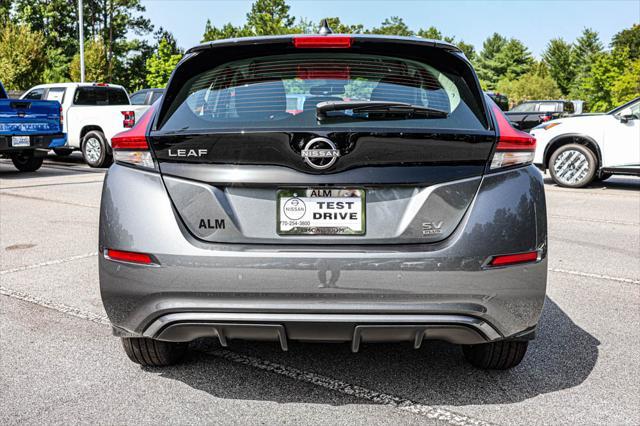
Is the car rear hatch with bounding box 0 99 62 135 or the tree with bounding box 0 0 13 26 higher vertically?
the tree with bounding box 0 0 13 26

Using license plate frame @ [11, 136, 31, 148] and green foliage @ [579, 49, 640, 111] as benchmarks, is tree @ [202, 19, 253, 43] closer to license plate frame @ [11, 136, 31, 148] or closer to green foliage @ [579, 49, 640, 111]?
green foliage @ [579, 49, 640, 111]

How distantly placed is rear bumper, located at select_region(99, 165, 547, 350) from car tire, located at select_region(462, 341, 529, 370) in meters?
0.38

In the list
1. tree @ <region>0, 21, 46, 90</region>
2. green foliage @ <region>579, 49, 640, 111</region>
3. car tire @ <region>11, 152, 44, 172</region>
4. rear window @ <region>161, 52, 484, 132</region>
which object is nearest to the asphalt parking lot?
rear window @ <region>161, 52, 484, 132</region>

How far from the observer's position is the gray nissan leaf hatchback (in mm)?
2693

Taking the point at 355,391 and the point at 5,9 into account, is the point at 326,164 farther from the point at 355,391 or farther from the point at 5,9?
the point at 5,9

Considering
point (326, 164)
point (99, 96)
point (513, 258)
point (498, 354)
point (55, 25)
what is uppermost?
point (55, 25)

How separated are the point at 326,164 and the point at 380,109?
362 millimetres

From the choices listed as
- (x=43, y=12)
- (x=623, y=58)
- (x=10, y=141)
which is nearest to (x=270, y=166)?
(x=10, y=141)

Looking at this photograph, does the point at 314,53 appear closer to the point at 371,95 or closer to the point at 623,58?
the point at 371,95

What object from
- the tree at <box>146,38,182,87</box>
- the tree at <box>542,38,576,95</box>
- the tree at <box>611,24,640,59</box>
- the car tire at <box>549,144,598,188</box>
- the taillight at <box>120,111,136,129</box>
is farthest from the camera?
the tree at <box>542,38,576,95</box>

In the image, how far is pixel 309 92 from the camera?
9.94 ft

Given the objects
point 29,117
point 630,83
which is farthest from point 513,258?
point 630,83

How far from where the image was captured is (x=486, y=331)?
281cm

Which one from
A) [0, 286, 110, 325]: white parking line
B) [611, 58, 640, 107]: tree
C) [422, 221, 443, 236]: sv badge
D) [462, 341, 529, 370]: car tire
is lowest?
[0, 286, 110, 325]: white parking line
